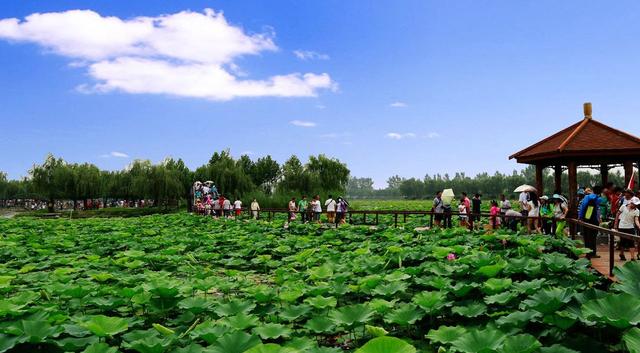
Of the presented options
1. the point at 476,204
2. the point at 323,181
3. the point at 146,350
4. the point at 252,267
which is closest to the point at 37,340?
the point at 146,350

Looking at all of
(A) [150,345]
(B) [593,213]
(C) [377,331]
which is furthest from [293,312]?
(B) [593,213]

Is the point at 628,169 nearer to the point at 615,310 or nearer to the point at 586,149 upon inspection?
the point at 586,149

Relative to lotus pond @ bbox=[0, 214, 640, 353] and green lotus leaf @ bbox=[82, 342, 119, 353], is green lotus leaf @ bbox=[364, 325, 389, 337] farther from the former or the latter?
green lotus leaf @ bbox=[82, 342, 119, 353]

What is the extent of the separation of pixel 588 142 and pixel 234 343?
741 cm

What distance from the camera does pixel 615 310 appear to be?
2.79 metres

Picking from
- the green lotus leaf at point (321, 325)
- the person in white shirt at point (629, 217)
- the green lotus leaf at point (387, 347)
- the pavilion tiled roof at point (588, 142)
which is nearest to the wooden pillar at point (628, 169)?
the pavilion tiled roof at point (588, 142)

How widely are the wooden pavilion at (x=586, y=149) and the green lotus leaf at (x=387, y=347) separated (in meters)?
6.71

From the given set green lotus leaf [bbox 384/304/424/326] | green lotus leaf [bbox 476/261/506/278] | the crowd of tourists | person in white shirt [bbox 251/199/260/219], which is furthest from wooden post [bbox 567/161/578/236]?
person in white shirt [bbox 251/199/260/219]

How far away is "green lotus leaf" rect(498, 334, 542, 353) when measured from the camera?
246 centimetres

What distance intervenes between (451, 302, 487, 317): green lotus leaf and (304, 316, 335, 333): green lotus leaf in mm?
894

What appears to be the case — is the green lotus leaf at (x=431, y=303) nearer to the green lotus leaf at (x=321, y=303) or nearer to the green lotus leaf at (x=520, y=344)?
the green lotus leaf at (x=321, y=303)

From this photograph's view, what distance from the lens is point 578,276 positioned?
440 centimetres

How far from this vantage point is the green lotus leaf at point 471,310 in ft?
11.4

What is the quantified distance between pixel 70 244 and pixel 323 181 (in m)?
28.1
